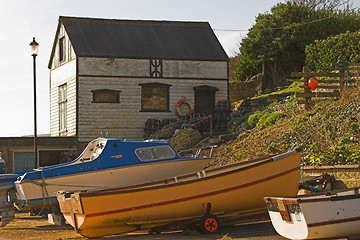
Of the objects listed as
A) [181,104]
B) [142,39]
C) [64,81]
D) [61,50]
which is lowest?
[181,104]

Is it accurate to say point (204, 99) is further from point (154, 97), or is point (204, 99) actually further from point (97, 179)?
point (97, 179)

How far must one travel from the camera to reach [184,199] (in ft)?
42.4

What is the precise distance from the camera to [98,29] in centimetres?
3334

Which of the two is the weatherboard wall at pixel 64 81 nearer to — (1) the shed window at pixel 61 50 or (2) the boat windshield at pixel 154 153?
(1) the shed window at pixel 61 50

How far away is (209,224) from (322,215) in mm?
3547

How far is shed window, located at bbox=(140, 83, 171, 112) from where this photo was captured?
32625 mm

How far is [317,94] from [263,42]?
69.8 ft

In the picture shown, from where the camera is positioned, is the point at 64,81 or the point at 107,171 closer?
the point at 107,171

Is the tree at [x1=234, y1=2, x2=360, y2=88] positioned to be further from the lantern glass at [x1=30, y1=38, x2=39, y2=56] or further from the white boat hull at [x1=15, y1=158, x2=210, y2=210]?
the white boat hull at [x1=15, y1=158, x2=210, y2=210]

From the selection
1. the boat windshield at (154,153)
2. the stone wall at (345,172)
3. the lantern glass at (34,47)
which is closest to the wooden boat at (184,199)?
the stone wall at (345,172)

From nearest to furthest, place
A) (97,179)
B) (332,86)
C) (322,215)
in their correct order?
(322,215) < (97,179) < (332,86)

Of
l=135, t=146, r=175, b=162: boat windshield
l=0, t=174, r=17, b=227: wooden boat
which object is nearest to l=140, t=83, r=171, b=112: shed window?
l=135, t=146, r=175, b=162: boat windshield

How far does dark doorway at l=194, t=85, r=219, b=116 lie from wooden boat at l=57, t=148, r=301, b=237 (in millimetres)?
19731

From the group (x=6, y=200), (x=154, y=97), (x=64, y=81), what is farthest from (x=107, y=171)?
(x=64, y=81)
